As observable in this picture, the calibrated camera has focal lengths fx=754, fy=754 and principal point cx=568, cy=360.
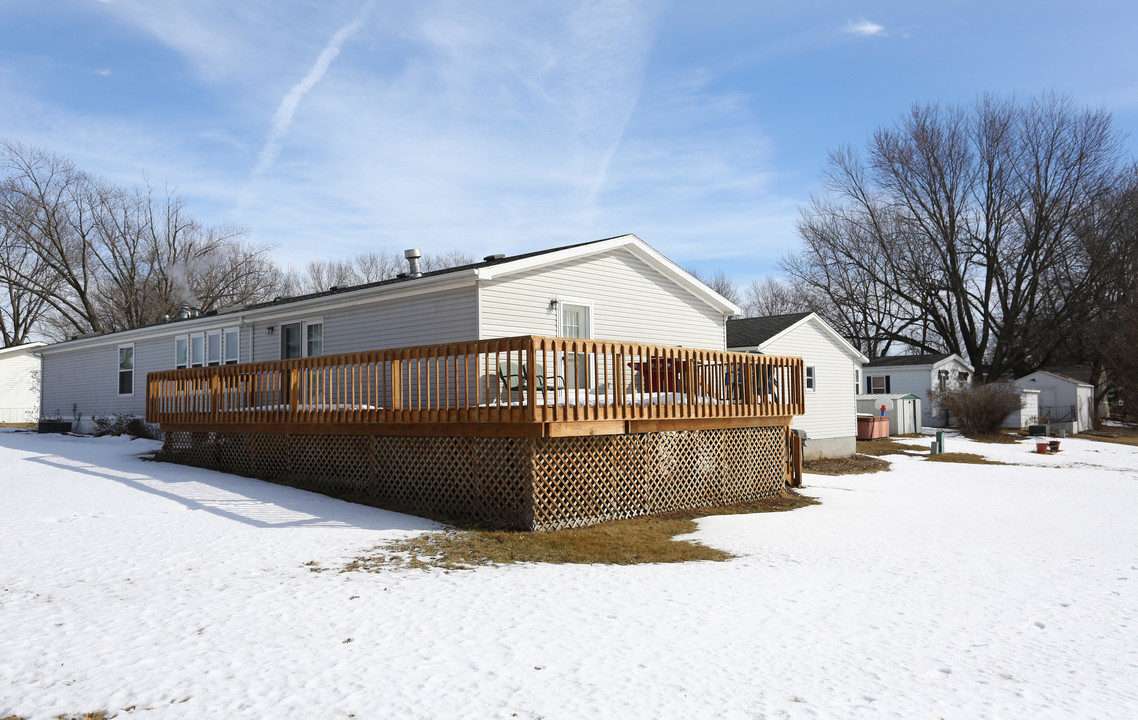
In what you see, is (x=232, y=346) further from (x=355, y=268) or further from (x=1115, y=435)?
(x=355, y=268)

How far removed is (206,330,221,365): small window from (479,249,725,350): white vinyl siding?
9300 millimetres

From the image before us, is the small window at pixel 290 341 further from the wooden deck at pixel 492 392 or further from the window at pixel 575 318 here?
the window at pixel 575 318

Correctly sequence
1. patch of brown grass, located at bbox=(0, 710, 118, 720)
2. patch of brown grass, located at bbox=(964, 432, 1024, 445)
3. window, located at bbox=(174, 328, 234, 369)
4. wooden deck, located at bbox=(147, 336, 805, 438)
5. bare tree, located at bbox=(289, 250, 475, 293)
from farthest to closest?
1. bare tree, located at bbox=(289, 250, 475, 293)
2. patch of brown grass, located at bbox=(964, 432, 1024, 445)
3. window, located at bbox=(174, 328, 234, 369)
4. wooden deck, located at bbox=(147, 336, 805, 438)
5. patch of brown grass, located at bbox=(0, 710, 118, 720)

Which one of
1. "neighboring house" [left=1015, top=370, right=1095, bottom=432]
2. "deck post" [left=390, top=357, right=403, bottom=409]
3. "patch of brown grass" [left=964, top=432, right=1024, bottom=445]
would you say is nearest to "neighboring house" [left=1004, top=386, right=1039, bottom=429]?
"neighboring house" [left=1015, top=370, right=1095, bottom=432]

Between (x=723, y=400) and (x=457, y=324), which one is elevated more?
(x=457, y=324)

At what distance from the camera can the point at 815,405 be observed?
21.5 metres

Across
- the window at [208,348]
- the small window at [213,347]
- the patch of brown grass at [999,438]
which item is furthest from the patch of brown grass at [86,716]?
the patch of brown grass at [999,438]

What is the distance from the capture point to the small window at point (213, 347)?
18578 mm

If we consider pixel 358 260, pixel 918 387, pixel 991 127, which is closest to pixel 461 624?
pixel 918 387

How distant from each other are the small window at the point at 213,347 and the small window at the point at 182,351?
0.94 meters

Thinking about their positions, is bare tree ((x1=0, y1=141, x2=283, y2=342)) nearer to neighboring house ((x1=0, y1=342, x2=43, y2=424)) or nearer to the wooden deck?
neighboring house ((x1=0, y1=342, x2=43, y2=424))

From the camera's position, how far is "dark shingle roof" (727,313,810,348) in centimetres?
2108

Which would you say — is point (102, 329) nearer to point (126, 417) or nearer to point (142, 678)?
point (126, 417)

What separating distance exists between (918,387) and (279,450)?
3002 cm
